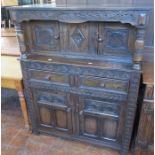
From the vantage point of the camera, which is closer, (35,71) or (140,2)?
(140,2)

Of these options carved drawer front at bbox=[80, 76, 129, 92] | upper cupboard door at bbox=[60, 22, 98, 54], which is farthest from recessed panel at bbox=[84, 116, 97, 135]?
upper cupboard door at bbox=[60, 22, 98, 54]

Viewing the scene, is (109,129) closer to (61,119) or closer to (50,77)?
(61,119)

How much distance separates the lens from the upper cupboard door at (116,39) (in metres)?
1.27

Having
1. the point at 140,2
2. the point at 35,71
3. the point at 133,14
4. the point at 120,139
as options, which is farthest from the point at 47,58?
the point at 120,139

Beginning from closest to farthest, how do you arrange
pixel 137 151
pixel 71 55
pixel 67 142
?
pixel 71 55
pixel 137 151
pixel 67 142

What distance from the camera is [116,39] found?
131 cm

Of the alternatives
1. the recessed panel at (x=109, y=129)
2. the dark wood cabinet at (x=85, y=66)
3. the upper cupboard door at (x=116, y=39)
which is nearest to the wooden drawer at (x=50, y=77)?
the dark wood cabinet at (x=85, y=66)

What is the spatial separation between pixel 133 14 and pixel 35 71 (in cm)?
88

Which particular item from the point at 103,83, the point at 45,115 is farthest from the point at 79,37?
the point at 45,115

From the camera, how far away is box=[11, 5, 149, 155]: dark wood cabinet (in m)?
1.25

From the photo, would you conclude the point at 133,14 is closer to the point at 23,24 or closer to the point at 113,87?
the point at 113,87

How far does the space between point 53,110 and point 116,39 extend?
2.80 ft

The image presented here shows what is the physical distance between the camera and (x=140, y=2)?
1.40m

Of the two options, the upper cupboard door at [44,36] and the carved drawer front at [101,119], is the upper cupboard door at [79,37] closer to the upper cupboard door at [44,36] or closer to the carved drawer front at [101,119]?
the upper cupboard door at [44,36]
